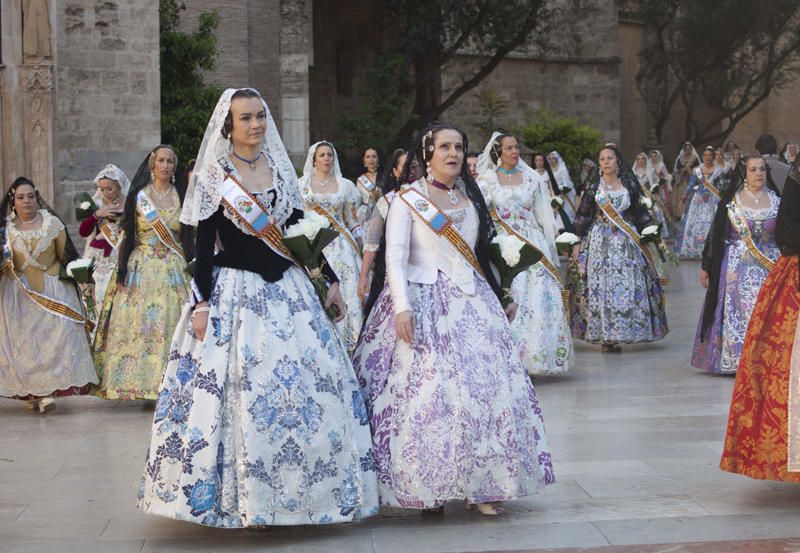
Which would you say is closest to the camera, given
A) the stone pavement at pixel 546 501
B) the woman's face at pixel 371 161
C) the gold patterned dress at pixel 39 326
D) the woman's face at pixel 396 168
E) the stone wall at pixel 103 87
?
the stone pavement at pixel 546 501

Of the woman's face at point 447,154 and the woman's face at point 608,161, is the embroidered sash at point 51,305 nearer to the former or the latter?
the woman's face at point 447,154

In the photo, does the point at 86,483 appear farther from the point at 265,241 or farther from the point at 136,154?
the point at 136,154

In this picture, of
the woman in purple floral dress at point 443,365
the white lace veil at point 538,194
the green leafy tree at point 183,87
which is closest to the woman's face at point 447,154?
the woman in purple floral dress at point 443,365

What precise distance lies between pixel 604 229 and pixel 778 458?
6.97m

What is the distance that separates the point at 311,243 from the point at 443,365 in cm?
81

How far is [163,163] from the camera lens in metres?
10.5

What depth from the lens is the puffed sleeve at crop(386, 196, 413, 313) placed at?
21.4 ft

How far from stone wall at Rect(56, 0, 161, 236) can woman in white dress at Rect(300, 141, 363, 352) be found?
21.4 ft

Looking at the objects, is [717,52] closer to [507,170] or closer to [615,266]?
[615,266]

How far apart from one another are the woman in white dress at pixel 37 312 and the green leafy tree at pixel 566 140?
84.1ft

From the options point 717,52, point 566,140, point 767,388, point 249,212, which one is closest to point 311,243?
point 249,212

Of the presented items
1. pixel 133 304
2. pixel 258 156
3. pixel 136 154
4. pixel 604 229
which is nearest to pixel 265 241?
pixel 258 156

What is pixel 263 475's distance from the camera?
20.0ft

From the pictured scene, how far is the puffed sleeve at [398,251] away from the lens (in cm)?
653
